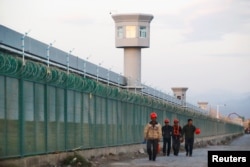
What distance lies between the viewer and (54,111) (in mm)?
22219

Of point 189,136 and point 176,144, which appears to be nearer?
point 189,136

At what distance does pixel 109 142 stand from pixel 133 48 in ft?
130

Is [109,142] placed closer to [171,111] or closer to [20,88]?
[20,88]

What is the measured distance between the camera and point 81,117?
2559 cm

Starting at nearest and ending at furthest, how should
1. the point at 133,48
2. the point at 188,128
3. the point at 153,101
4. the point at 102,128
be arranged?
the point at 102,128 → the point at 188,128 → the point at 153,101 → the point at 133,48

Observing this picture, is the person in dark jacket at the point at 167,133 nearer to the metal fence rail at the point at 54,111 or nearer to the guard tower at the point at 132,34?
the metal fence rail at the point at 54,111

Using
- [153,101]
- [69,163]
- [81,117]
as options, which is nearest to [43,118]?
[69,163]

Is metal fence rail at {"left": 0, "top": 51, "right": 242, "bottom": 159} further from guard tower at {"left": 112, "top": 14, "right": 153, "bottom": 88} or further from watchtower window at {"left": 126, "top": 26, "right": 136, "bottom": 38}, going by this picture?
watchtower window at {"left": 126, "top": 26, "right": 136, "bottom": 38}

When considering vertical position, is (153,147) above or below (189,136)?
below

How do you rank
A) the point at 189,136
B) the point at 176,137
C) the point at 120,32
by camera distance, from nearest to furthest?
the point at 189,136
the point at 176,137
the point at 120,32

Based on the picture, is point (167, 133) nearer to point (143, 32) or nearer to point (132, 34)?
point (132, 34)

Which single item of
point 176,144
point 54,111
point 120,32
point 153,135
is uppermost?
point 120,32

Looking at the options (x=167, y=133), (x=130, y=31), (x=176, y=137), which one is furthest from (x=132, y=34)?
(x=167, y=133)

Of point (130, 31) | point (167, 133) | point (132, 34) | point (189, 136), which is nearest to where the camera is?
point (189, 136)
